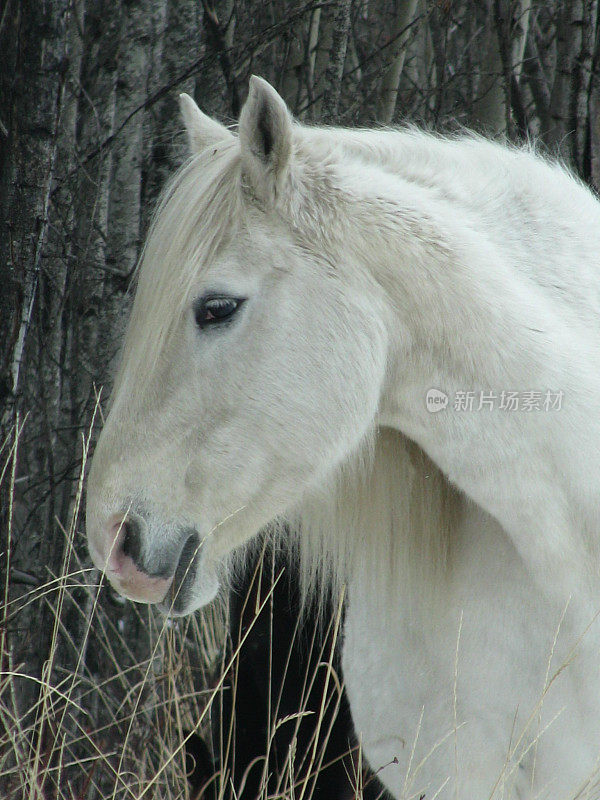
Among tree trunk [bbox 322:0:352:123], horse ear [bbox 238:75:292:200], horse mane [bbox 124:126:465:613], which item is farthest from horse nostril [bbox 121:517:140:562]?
tree trunk [bbox 322:0:352:123]

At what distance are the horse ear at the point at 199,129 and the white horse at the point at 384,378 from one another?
0.41ft

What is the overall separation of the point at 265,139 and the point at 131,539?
0.87 m

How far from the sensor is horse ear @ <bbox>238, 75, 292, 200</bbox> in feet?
5.11

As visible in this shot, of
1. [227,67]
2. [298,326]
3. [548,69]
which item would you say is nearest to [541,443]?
[298,326]

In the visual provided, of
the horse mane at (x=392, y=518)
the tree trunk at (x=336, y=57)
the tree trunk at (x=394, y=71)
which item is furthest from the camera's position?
the tree trunk at (x=394, y=71)

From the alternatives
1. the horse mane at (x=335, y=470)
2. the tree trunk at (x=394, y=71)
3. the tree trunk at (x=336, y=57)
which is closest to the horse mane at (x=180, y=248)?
the horse mane at (x=335, y=470)

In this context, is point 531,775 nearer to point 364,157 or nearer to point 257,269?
point 257,269

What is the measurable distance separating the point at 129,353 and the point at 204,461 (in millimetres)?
326

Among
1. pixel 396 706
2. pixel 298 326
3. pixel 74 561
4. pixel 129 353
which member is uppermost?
pixel 298 326

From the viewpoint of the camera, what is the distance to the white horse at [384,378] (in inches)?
63.5

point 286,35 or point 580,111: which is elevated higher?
point 286,35

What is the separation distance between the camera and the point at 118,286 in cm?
295

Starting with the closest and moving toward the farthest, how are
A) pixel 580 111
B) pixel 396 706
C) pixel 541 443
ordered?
1. pixel 541 443
2. pixel 396 706
3. pixel 580 111

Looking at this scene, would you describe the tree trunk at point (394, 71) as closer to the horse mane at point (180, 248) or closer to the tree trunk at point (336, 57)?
the tree trunk at point (336, 57)
